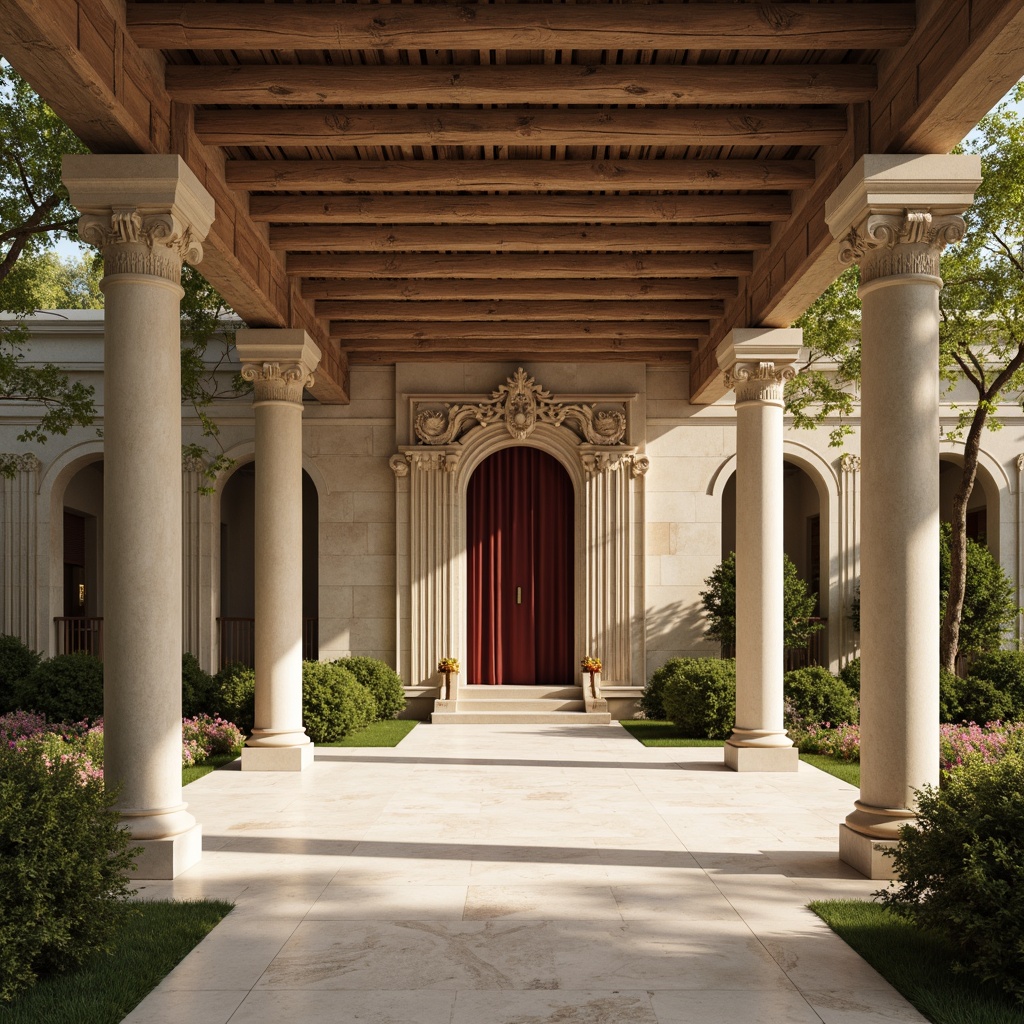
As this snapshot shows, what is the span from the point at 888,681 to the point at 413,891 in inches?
134

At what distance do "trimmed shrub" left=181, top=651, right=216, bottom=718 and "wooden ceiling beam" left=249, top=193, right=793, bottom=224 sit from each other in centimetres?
675

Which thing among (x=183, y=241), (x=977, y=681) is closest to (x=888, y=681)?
(x=183, y=241)

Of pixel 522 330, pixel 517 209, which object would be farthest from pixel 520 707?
pixel 517 209

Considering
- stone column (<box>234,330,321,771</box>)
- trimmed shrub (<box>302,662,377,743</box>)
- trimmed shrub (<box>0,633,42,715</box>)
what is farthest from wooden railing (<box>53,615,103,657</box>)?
stone column (<box>234,330,321,771</box>)

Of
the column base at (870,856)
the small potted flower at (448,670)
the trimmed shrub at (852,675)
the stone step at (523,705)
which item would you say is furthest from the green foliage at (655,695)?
the column base at (870,856)

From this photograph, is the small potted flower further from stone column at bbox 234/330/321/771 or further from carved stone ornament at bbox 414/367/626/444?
stone column at bbox 234/330/321/771

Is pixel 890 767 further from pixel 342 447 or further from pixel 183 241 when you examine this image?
pixel 342 447

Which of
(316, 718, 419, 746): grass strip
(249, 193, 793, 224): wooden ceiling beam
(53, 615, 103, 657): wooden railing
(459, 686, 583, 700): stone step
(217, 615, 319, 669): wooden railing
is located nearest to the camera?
(249, 193, 793, 224): wooden ceiling beam

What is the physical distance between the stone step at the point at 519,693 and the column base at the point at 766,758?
607 cm

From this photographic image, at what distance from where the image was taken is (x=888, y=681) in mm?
7289

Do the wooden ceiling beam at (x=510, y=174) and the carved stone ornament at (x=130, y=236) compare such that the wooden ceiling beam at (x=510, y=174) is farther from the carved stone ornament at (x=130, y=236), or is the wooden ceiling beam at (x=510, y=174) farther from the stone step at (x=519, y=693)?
the stone step at (x=519, y=693)

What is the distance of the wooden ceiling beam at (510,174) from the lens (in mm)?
9344

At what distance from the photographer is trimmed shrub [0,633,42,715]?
46.6ft

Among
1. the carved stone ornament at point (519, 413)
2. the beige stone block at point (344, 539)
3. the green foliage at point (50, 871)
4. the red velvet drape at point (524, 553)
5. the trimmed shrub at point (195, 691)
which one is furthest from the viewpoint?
the red velvet drape at point (524, 553)
